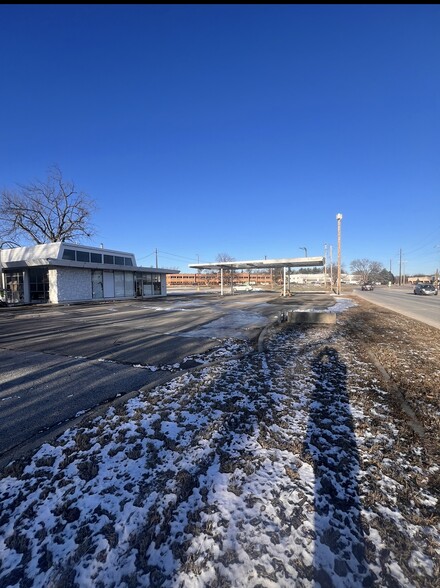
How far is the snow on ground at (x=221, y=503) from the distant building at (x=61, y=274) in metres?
22.4

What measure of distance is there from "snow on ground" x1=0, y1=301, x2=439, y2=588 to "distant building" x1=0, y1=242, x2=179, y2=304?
22357 mm

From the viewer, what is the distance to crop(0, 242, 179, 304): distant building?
2308cm

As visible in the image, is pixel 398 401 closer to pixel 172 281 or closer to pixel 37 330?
pixel 37 330

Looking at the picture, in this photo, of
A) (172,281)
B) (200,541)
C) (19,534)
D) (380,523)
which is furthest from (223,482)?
(172,281)

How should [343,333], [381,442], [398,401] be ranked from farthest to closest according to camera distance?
[343,333] → [398,401] → [381,442]

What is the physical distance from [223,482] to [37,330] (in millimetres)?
10699

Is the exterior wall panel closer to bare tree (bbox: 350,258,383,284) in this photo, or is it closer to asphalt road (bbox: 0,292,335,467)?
asphalt road (bbox: 0,292,335,467)

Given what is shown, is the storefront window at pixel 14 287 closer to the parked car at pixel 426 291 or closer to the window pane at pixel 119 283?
the window pane at pixel 119 283

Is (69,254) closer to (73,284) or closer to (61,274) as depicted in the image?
(61,274)

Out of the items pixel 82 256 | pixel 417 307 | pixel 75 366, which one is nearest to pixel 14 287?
pixel 82 256

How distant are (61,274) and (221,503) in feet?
82.5

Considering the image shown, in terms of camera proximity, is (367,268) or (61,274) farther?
(367,268)

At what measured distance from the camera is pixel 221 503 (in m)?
2.06

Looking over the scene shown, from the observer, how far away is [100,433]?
119 inches
